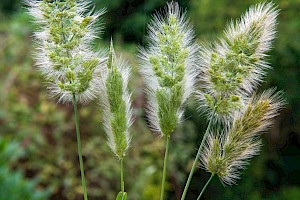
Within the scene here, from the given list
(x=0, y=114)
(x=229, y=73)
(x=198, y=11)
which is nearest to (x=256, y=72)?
(x=229, y=73)

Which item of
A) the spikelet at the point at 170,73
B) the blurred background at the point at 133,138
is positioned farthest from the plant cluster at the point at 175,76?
the blurred background at the point at 133,138

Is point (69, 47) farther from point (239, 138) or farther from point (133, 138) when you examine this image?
point (133, 138)

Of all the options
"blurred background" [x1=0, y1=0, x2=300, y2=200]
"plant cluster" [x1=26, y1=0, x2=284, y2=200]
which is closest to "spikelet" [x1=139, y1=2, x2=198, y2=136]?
"plant cluster" [x1=26, y1=0, x2=284, y2=200]

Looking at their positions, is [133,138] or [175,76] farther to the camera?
[133,138]

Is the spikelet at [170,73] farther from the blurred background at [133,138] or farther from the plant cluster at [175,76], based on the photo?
the blurred background at [133,138]

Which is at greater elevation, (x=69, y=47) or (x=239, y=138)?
(x=69, y=47)

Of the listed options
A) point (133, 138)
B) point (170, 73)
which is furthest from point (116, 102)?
point (133, 138)
